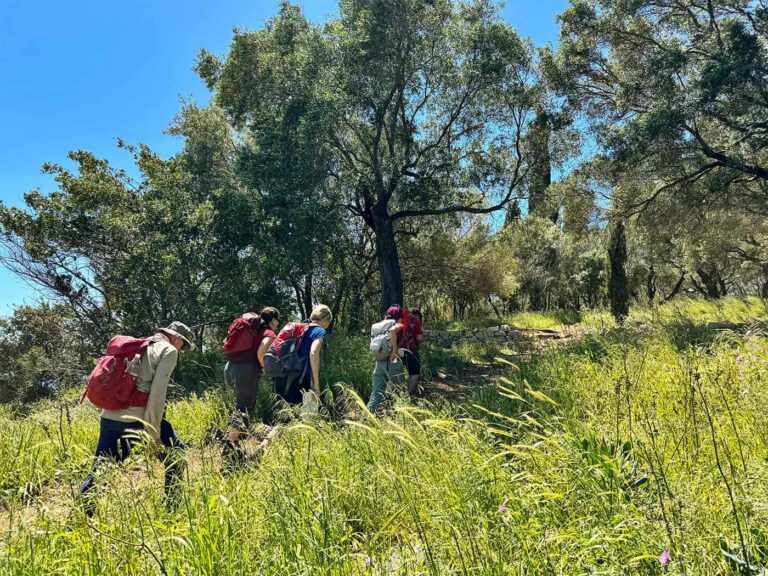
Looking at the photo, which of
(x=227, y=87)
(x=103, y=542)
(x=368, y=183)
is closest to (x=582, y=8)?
(x=368, y=183)

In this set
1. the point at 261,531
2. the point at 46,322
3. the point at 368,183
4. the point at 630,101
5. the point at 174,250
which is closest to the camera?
the point at 261,531

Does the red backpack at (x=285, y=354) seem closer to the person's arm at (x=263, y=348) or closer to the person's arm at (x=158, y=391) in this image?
the person's arm at (x=263, y=348)

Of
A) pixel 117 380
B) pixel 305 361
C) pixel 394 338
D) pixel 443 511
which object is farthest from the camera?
pixel 394 338

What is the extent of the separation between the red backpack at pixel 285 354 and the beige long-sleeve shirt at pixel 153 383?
4.27ft

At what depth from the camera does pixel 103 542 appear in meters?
1.94

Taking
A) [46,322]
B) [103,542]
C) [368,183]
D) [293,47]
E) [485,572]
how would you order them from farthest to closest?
[46,322], [368,183], [293,47], [103,542], [485,572]

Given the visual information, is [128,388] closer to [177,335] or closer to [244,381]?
[177,335]

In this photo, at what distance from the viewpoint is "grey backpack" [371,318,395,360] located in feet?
18.4

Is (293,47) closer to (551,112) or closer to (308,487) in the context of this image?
(551,112)

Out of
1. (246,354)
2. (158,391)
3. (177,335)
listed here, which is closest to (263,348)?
(246,354)

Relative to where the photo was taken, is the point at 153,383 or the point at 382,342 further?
the point at 382,342

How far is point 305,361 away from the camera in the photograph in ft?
15.3

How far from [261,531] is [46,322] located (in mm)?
15815

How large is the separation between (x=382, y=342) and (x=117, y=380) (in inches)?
123
